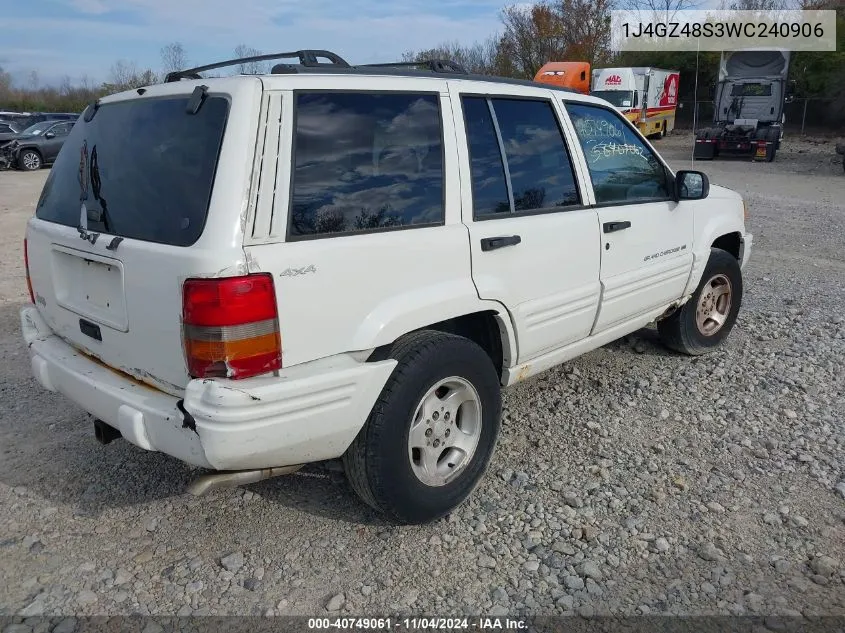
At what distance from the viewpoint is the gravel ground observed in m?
2.68

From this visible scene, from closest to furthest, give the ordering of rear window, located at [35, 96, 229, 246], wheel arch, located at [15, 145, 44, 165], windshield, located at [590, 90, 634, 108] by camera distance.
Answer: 1. rear window, located at [35, 96, 229, 246]
2. wheel arch, located at [15, 145, 44, 165]
3. windshield, located at [590, 90, 634, 108]

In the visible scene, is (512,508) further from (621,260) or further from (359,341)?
(621,260)

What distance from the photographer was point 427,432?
10.1 feet

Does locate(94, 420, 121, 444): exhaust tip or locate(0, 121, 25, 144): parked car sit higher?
locate(0, 121, 25, 144): parked car

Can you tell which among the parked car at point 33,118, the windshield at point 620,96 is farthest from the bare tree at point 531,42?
the parked car at point 33,118

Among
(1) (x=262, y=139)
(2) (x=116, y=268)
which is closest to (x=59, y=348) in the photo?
(2) (x=116, y=268)

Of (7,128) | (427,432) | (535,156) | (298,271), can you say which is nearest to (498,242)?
(535,156)

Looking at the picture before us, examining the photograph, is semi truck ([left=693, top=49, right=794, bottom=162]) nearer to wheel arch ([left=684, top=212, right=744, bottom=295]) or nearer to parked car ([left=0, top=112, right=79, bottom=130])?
wheel arch ([left=684, top=212, right=744, bottom=295])

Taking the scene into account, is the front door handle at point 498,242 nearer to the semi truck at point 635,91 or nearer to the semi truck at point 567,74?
the semi truck at point 567,74

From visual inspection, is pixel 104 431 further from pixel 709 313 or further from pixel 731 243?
pixel 731 243

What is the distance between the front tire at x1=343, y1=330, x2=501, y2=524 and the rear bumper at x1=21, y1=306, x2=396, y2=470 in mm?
108

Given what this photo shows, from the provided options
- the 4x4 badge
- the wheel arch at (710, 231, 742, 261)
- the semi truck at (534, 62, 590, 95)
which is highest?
the semi truck at (534, 62, 590, 95)

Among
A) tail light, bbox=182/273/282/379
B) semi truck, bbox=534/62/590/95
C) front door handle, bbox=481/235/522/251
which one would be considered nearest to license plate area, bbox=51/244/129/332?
tail light, bbox=182/273/282/379

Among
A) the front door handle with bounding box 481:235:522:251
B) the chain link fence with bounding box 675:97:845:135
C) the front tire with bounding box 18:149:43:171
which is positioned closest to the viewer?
the front door handle with bounding box 481:235:522:251
